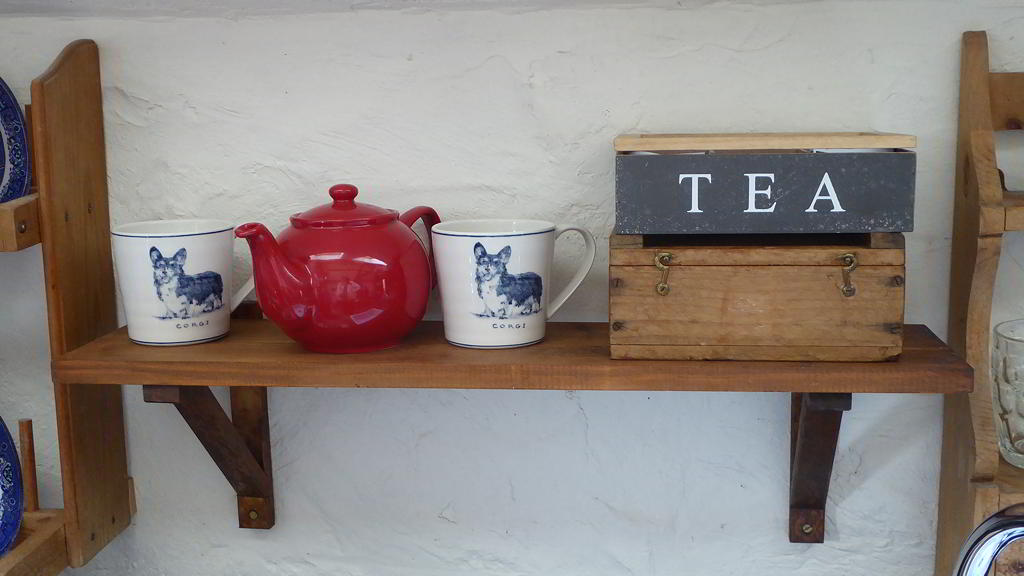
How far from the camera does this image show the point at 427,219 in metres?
1.08

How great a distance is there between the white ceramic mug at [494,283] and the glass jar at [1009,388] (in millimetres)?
469

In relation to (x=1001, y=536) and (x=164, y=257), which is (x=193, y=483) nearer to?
(x=164, y=257)

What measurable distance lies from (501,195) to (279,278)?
294mm

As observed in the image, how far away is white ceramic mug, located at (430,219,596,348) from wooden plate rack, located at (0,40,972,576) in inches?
0.8

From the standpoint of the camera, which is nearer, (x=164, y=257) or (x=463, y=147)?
(x=164, y=257)

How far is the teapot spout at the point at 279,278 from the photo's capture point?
0.94 m

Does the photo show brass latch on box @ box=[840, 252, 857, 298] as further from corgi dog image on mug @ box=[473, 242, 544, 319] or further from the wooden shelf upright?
corgi dog image on mug @ box=[473, 242, 544, 319]

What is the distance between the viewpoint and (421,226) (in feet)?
3.71

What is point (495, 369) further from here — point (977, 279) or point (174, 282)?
point (977, 279)

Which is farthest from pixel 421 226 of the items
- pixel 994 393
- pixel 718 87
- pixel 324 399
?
pixel 994 393

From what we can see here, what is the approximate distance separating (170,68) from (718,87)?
2.05 feet

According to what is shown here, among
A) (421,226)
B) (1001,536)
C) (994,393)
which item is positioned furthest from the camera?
(421,226)

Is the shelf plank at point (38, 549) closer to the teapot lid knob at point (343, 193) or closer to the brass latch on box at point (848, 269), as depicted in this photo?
the teapot lid knob at point (343, 193)

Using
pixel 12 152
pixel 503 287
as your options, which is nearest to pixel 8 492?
pixel 12 152
